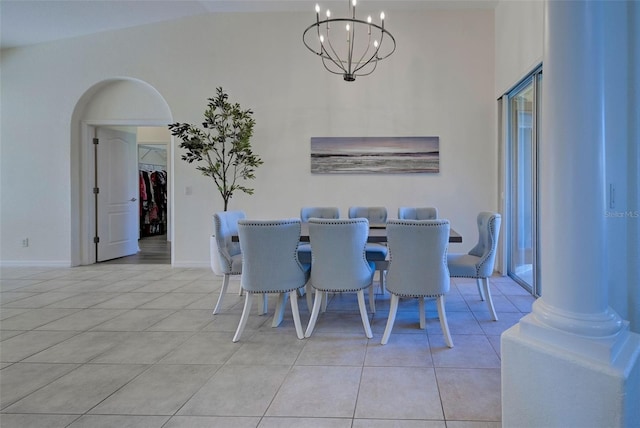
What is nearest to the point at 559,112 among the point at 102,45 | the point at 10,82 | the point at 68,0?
the point at 68,0

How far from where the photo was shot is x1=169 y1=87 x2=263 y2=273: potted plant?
440 centimetres

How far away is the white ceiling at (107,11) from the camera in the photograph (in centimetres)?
414

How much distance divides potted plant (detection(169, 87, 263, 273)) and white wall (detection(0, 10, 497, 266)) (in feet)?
0.66

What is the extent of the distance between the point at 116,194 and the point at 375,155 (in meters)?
4.22

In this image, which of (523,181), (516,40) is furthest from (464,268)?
(516,40)

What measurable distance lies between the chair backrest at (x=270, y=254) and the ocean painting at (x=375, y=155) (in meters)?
2.51

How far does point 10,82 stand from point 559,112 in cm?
667

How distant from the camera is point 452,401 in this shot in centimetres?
168

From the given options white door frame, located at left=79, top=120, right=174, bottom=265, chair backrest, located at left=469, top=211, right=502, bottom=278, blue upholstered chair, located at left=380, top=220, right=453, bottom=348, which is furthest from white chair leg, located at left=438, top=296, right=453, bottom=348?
white door frame, located at left=79, top=120, right=174, bottom=265

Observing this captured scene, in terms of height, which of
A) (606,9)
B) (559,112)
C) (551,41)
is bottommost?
(559,112)

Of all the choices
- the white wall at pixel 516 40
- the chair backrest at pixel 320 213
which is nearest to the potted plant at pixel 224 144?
the chair backrest at pixel 320 213

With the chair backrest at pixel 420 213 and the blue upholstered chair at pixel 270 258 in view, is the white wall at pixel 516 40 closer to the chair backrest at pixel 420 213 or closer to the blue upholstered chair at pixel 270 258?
the chair backrest at pixel 420 213

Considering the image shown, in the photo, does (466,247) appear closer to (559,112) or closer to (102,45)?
(559,112)

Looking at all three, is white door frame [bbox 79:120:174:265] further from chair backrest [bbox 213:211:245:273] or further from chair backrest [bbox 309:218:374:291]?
chair backrest [bbox 309:218:374:291]
